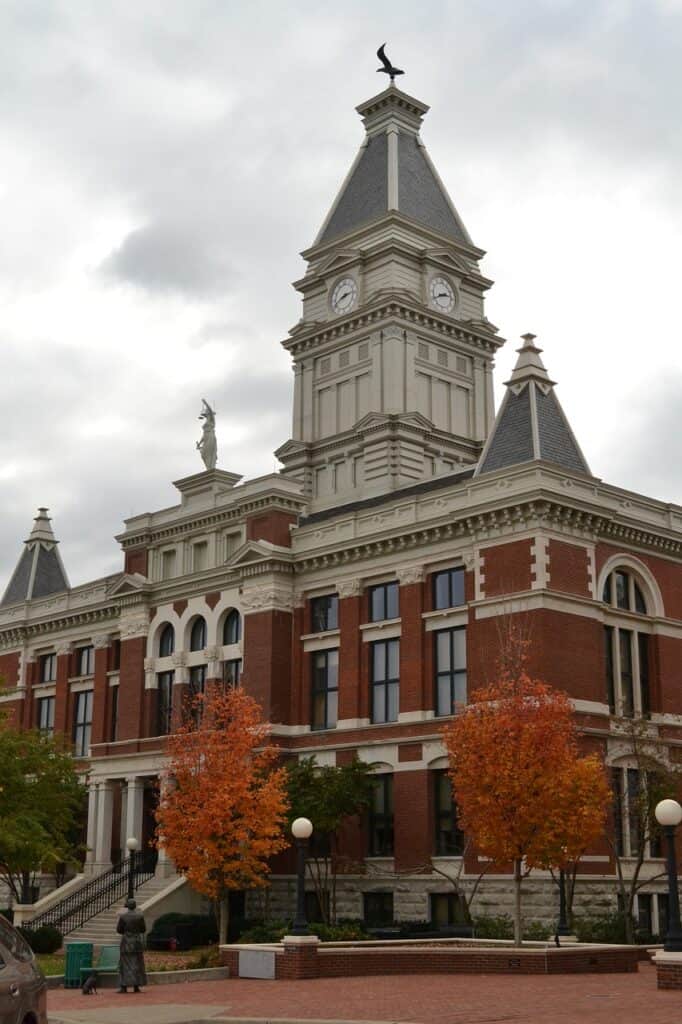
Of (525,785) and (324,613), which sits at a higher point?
(324,613)

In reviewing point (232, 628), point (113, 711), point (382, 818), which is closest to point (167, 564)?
point (232, 628)

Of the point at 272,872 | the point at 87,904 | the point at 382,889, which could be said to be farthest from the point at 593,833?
the point at 87,904

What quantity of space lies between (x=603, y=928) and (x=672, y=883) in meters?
14.1

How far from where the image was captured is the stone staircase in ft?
143

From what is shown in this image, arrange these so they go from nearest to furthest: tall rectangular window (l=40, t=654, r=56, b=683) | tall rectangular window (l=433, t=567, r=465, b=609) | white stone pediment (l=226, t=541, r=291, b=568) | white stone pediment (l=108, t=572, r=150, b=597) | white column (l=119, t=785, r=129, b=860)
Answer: tall rectangular window (l=433, t=567, r=465, b=609), white stone pediment (l=226, t=541, r=291, b=568), white column (l=119, t=785, r=129, b=860), white stone pediment (l=108, t=572, r=150, b=597), tall rectangular window (l=40, t=654, r=56, b=683)

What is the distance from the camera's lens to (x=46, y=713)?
203 ft

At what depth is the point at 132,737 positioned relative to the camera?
53438 mm

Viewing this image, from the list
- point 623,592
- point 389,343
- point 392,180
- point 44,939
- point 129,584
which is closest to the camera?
point 44,939

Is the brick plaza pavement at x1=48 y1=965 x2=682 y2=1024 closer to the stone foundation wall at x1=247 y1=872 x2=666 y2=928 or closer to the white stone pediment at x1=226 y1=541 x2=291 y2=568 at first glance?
the stone foundation wall at x1=247 y1=872 x2=666 y2=928

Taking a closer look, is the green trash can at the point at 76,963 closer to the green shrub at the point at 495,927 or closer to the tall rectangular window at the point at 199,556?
the green shrub at the point at 495,927

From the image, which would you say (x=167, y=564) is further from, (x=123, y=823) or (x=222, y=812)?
(x=222, y=812)

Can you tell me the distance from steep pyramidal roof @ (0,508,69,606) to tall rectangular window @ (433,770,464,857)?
99.3 ft

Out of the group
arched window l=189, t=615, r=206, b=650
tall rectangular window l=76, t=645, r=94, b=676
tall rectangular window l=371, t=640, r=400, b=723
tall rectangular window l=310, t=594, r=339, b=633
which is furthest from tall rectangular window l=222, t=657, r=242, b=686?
tall rectangular window l=76, t=645, r=94, b=676

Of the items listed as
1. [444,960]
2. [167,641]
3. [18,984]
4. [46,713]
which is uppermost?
[167,641]
